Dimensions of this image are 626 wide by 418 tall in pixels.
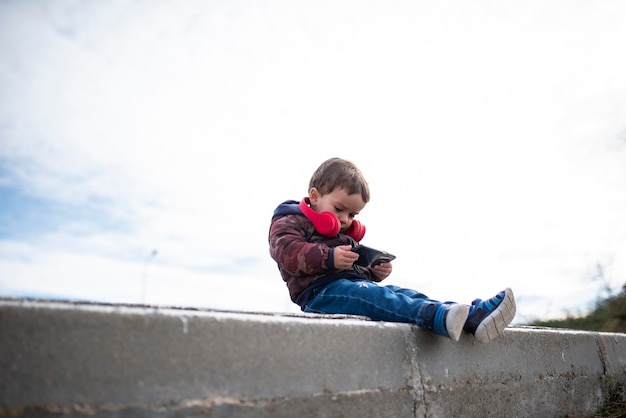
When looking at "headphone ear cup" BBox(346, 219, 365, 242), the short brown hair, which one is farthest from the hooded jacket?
the short brown hair

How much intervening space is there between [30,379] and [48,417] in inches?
4.3

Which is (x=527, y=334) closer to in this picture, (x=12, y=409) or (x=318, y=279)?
(x=318, y=279)

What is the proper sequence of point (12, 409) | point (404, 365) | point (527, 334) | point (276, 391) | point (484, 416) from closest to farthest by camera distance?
point (12, 409)
point (276, 391)
point (404, 365)
point (484, 416)
point (527, 334)

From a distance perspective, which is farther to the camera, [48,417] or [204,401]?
[204,401]

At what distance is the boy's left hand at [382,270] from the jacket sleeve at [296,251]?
475 millimetres

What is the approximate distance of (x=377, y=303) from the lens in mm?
2715

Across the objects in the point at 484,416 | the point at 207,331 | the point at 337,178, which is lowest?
the point at 484,416

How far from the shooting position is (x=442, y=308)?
2467mm

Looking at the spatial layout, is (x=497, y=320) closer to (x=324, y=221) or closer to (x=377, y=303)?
(x=377, y=303)

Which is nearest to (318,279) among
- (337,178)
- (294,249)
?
(294,249)

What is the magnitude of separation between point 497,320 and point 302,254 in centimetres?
106

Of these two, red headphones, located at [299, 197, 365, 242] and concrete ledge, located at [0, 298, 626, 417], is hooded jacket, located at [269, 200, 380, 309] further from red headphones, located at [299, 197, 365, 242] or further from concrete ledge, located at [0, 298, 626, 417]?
concrete ledge, located at [0, 298, 626, 417]

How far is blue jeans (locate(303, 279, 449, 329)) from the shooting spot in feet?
8.21

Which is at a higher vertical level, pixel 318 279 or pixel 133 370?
pixel 318 279
